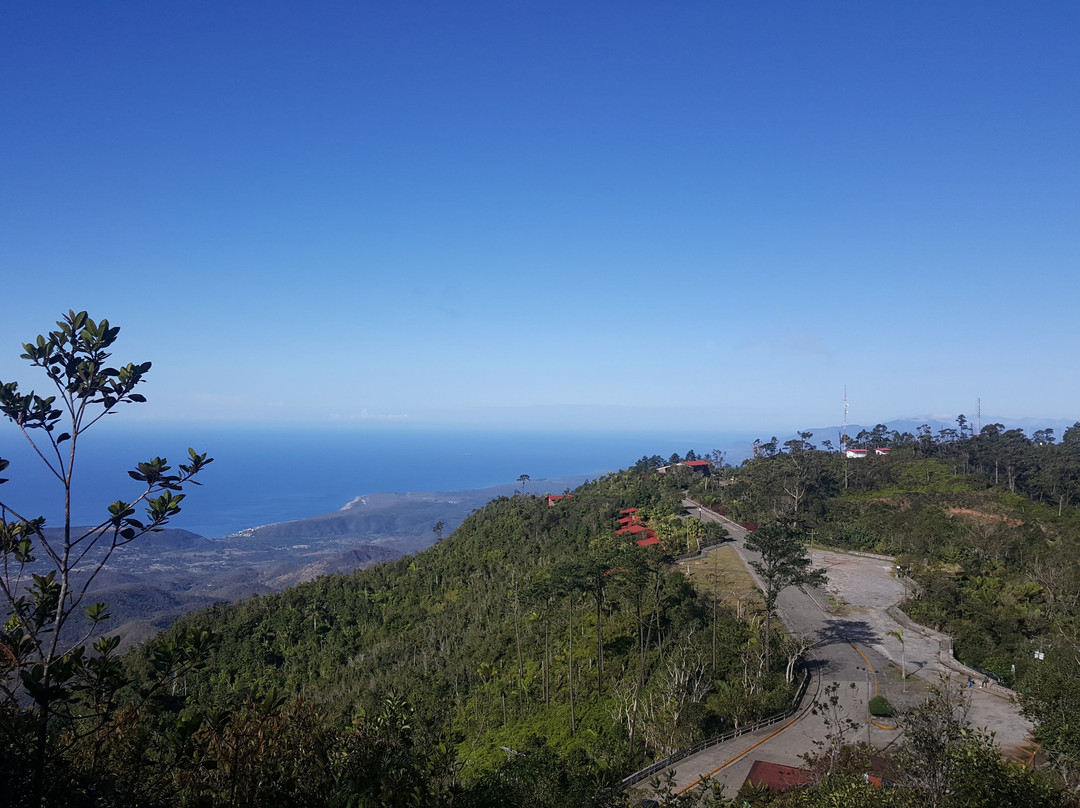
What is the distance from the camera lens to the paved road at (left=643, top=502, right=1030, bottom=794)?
1451 cm

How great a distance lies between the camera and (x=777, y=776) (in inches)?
516

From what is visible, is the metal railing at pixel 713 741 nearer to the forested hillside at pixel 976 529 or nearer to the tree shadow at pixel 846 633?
the tree shadow at pixel 846 633

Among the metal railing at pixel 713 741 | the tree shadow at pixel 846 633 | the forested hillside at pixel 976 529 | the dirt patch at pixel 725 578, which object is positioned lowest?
the tree shadow at pixel 846 633

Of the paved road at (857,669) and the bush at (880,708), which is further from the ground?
the bush at (880,708)

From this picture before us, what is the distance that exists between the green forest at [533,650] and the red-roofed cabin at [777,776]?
0.87 meters

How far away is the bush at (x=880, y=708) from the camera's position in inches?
639

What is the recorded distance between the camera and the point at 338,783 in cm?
587

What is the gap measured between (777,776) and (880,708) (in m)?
5.32

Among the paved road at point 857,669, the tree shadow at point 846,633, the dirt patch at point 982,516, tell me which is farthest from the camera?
the dirt patch at point 982,516

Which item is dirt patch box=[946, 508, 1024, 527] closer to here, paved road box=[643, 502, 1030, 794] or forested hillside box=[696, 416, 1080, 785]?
forested hillside box=[696, 416, 1080, 785]

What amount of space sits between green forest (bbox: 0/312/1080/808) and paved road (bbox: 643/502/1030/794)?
0.93m

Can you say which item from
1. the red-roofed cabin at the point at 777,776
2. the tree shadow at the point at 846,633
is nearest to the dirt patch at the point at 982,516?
the tree shadow at the point at 846,633

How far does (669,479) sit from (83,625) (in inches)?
2285

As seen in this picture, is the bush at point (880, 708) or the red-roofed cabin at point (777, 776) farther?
the bush at point (880, 708)
